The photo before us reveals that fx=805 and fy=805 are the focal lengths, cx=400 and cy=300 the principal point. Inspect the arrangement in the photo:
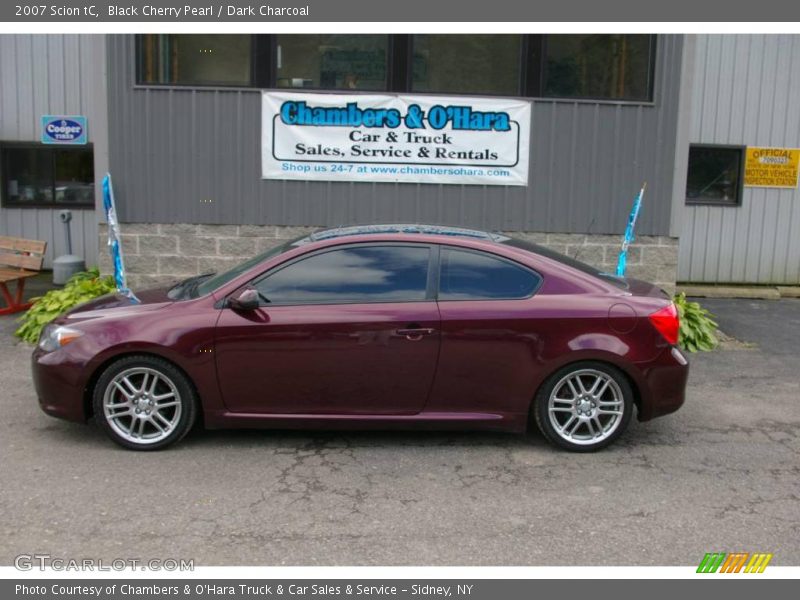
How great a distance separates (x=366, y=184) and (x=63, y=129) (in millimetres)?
5651

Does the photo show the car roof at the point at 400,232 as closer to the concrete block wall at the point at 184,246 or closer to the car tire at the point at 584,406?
the car tire at the point at 584,406

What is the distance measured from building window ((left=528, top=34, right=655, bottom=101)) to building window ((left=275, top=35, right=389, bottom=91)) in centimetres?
A: 173

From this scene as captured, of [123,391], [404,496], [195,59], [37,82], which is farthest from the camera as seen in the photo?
[37,82]

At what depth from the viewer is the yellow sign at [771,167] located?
470 inches

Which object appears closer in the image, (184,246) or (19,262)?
(184,246)

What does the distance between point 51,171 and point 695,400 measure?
1001cm

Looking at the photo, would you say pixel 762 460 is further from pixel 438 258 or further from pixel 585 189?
pixel 585 189

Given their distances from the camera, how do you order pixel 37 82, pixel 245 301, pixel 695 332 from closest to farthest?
pixel 245 301
pixel 695 332
pixel 37 82

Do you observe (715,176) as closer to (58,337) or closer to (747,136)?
(747,136)

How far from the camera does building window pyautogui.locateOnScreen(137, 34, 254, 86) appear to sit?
8.90m

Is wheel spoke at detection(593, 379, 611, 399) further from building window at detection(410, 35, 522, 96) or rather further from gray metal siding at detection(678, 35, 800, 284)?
gray metal siding at detection(678, 35, 800, 284)

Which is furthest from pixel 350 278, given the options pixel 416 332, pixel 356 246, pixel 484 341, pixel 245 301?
pixel 484 341

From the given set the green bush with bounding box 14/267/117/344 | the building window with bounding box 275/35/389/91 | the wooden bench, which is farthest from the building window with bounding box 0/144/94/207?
the building window with bounding box 275/35/389/91

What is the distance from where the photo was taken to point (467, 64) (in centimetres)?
913
